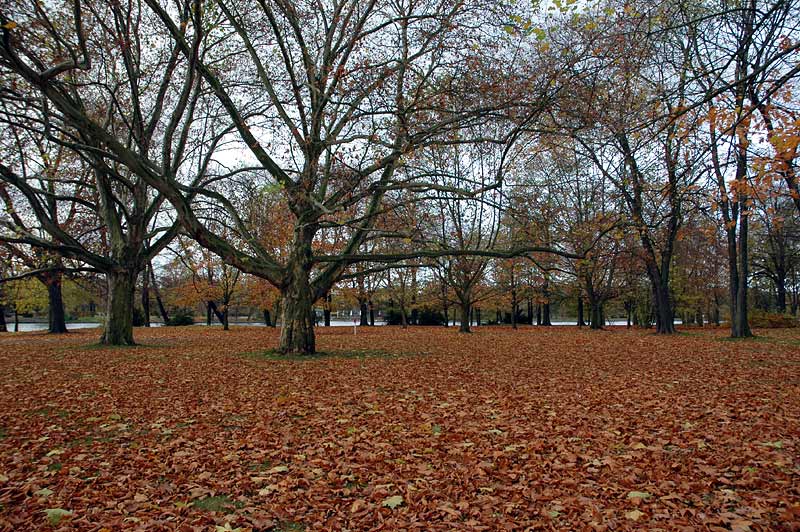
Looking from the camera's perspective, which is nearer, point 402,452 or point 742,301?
point 402,452

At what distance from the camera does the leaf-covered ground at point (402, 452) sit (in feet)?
10.3

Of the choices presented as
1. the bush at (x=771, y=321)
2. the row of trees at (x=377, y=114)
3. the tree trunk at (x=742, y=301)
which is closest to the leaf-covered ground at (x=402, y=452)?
the row of trees at (x=377, y=114)

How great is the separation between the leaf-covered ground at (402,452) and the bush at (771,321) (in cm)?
2272

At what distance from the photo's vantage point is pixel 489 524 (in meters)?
2.97

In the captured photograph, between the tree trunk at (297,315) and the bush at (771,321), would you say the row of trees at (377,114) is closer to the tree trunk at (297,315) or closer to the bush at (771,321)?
the tree trunk at (297,315)

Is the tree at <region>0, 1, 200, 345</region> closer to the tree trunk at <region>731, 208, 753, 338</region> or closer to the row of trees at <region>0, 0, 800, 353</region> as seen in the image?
the row of trees at <region>0, 0, 800, 353</region>

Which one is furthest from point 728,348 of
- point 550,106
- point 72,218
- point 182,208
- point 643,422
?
point 72,218

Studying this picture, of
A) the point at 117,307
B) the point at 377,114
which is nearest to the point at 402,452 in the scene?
the point at 377,114

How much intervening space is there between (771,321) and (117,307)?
32.7m

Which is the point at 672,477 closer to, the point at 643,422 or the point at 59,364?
the point at 643,422

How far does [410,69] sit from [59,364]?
427 inches

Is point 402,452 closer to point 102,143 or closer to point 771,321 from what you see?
point 102,143

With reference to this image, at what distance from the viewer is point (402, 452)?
14.5ft

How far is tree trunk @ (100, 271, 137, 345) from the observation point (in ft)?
48.6
